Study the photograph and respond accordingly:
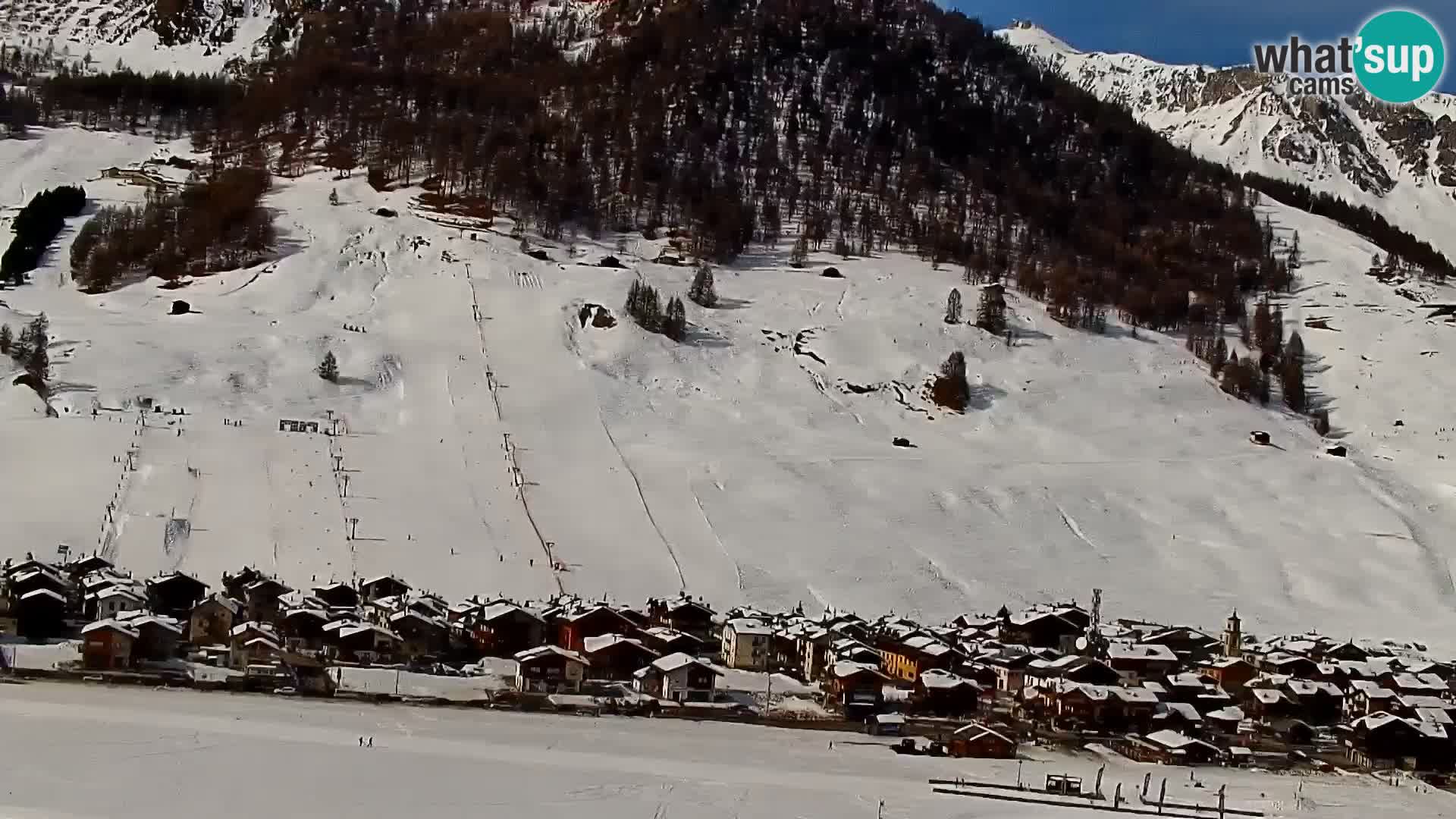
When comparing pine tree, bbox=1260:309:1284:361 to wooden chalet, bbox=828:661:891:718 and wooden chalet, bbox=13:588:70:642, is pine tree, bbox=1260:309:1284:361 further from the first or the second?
wooden chalet, bbox=13:588:70:642

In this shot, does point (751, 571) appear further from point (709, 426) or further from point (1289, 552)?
point (1289, 552)

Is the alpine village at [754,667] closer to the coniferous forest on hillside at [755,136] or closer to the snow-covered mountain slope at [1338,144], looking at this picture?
the coniferous forest on hillside at [755,136]

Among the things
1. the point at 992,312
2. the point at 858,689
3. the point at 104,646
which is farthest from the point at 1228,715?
the point at 992,312

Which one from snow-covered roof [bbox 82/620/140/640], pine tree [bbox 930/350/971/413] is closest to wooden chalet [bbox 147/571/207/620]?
snow-covered roof [bbox 82/620/140/640]

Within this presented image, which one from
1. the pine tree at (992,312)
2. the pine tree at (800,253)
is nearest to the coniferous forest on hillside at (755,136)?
the pine tree at (800,253)

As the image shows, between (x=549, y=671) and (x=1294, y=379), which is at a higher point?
(x=1294, y=379)

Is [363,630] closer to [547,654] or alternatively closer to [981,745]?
[547,654]

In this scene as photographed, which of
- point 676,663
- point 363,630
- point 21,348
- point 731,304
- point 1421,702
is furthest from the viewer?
point 731,304
